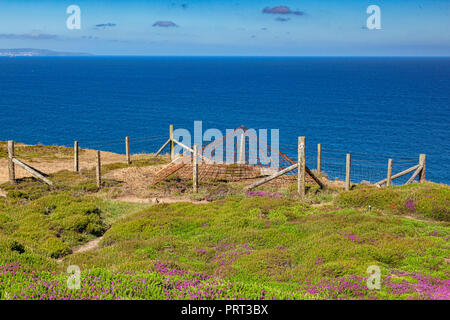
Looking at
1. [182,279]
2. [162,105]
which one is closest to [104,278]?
[182,279]

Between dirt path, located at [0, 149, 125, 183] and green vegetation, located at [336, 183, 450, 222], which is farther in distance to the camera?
dirt path, located at [0, 149, 125, 183]

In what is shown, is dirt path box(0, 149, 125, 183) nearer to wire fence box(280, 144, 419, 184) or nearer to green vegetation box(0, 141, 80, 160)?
green vegetation box(0, 141, 80, 160)

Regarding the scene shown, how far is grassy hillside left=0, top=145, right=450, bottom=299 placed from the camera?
30.5ft

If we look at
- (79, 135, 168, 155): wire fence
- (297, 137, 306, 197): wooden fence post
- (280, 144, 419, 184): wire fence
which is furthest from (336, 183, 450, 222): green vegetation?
(79, 135, 168, 155): wire fence

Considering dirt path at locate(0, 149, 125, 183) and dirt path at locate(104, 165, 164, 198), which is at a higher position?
dirt path at locate(0, 149, 125, 183)

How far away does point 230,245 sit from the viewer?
14250mm

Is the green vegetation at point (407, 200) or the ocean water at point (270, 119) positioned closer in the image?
the green vegetation at point (407, 200)

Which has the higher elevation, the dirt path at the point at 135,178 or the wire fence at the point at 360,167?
the dirt path at the point at 135,178

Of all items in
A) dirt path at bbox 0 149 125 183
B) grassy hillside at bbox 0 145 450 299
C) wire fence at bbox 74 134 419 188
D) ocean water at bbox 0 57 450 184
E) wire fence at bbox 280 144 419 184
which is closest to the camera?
grassy hillside at bbox 0 145 450 299

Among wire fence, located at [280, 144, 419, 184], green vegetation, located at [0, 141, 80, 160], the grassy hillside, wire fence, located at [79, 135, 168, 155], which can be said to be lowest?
wire fence, located at [280, 144, 419, 184]

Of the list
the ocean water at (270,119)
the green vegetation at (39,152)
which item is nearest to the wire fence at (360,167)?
the ocean water at (270,119)

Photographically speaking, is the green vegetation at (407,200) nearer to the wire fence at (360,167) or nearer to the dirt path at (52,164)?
the wire fence at (360,167)

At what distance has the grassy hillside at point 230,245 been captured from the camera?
9281mm

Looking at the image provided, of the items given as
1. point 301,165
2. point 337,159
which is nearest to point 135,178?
point 301,165
